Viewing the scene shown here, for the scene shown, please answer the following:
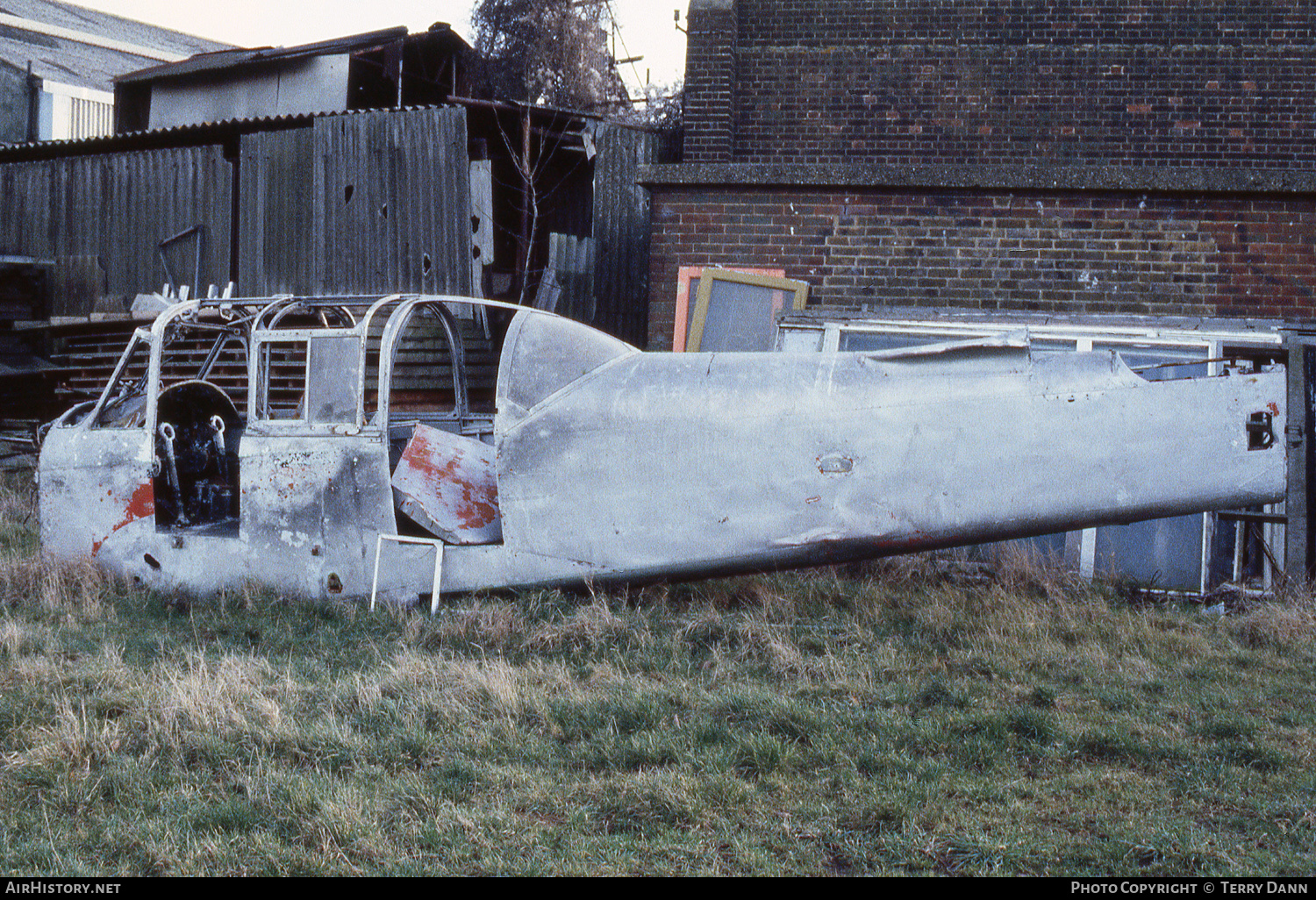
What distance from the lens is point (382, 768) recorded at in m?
3.38

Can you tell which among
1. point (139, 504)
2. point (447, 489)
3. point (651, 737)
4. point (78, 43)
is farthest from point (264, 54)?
point (651, 737)

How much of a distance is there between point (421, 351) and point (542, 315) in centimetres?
554

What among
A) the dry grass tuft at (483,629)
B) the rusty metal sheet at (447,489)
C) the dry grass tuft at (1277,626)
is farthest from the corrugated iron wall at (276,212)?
the dry grass tuft at (1277,626)

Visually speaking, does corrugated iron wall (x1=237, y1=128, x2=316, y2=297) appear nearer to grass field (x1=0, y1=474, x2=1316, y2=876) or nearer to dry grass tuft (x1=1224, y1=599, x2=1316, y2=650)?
grass field (x1=0, y1=474, x2=1316, y2=876)

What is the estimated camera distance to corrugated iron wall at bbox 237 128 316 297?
41.2ft

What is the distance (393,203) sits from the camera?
1206 centimetres

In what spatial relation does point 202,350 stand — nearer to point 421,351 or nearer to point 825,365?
point 421,351

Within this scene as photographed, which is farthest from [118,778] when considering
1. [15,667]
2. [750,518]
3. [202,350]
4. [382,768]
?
[202,350]

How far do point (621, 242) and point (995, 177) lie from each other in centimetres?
637

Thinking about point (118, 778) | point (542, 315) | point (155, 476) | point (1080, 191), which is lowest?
point (118, 778)

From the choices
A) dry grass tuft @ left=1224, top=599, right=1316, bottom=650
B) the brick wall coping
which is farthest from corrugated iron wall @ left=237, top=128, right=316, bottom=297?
dry grass tuft @ left=1224, top=599, right=1316, bottom=650

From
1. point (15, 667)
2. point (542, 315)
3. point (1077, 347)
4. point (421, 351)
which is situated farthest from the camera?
point (421, 351)

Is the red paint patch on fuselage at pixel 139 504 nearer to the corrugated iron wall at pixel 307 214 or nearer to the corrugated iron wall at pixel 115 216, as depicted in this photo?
the corrugated iron wall at pixel 307 214

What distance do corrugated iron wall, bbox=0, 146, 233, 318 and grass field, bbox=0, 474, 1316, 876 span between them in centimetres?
863
